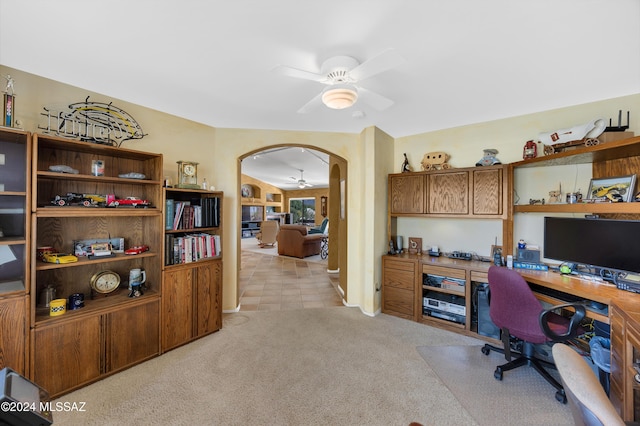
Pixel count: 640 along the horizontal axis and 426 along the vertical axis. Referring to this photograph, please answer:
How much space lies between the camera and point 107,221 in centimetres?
232

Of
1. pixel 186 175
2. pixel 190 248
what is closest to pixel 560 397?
pixel 190 248

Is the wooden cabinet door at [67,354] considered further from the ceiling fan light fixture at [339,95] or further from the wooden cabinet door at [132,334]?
the ceiling fan light fixture at [339,95]

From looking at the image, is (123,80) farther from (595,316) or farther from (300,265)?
(300,265)

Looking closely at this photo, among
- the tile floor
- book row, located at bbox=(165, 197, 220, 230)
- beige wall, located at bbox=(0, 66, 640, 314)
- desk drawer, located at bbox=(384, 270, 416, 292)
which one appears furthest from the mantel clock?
desk drawer, located at bbox=(384, 270, 416, 292)

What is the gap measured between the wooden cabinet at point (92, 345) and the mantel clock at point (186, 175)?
3.80ft

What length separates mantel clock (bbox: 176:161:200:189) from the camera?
2.61 metres

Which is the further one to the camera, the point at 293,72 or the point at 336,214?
the point at 336,214

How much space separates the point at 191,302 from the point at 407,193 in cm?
284

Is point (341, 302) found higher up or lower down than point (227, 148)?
lower down

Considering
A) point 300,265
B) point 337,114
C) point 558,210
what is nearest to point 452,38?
point 337,114

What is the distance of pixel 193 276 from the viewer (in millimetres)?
2576

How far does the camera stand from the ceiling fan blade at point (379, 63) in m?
1.36

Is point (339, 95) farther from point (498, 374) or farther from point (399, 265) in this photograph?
point (498, 374)

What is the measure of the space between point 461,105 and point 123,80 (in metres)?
3.15
